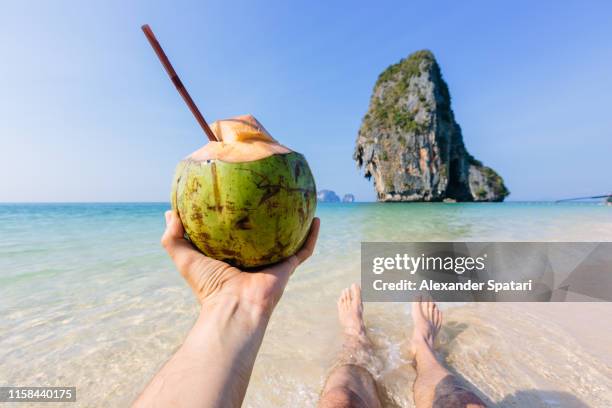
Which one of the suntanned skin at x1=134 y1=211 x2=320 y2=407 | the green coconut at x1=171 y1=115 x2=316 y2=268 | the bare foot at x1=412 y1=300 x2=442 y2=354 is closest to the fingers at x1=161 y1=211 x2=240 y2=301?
the suntanned skin at x1=134 y1=211 x2=320 y2=407

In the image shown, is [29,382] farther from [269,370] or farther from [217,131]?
[217,131]

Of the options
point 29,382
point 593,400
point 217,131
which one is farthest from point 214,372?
point 593,400

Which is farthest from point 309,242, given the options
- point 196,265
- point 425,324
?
point 425,324

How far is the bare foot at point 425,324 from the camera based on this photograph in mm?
2389

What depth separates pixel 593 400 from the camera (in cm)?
174

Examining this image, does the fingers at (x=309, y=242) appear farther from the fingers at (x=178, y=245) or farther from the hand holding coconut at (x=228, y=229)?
the fingers at (x=178, y=245)

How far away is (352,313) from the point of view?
2.82m

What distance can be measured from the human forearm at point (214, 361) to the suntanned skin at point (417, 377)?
0.77m

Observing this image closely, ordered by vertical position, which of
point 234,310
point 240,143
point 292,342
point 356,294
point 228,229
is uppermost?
point 240,143

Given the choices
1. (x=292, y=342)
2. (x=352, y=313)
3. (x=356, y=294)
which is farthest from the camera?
(x=356, y=294)

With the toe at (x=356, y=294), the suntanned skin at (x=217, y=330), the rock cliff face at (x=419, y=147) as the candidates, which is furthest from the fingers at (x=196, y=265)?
the rock cliff face at (x=419, y=147)

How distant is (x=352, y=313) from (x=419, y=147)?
43.0 metres

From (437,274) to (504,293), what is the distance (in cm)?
89

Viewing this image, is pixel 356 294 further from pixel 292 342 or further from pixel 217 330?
pixel 217 330
